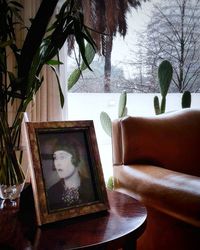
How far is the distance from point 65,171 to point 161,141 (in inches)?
32.6

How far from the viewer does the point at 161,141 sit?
161 cm

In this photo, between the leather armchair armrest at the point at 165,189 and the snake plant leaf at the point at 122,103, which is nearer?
the leather armchair armrest at the point at 165,189

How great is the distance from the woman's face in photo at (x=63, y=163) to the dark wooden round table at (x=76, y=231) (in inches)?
5.2

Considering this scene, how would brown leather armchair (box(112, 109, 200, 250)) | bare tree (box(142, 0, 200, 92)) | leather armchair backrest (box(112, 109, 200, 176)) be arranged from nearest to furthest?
brown leather armchair (box(112, 109, 200, 250)), leather armchair backrest (box(112, 109, 200, 176)), bare tree (box(142, 0, 200, 92))

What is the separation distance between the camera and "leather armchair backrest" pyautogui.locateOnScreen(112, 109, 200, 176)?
5.06ft

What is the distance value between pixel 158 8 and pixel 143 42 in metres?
0.29

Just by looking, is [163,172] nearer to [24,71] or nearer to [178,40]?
[24,71]

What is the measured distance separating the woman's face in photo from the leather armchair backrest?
65 cm

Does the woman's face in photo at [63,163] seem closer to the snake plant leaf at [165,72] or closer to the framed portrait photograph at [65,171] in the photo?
the framed portrait photograph at [65,171]

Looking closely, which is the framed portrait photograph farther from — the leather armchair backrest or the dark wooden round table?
the leather armchair backrest

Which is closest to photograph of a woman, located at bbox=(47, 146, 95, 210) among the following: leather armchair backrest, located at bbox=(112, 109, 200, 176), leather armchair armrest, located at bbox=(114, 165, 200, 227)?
leather armchair armrest, located at bbox=(114, 165, 200, 227)

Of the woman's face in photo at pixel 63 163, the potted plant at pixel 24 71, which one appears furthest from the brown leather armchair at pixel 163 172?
the potted plant at pixel 24 71

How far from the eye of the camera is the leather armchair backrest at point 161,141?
154 cm

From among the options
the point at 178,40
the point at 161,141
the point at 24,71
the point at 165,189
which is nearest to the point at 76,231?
the point at 165,189
